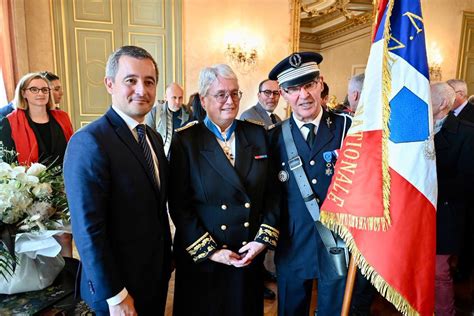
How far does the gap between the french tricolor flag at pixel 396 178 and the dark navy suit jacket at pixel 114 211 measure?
72 cm

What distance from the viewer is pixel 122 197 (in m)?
1.17

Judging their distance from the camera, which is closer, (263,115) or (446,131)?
(446,131)

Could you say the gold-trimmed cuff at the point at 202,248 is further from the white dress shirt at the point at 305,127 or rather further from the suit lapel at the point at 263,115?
the suit lapel at the point at 263,115

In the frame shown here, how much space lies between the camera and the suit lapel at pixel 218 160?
147cm

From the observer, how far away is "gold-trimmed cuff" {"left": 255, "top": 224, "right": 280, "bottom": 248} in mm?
1537

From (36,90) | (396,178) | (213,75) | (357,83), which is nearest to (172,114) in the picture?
(36,90)

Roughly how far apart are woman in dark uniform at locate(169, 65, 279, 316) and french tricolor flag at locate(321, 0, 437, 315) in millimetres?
381

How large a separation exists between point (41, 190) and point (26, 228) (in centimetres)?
15

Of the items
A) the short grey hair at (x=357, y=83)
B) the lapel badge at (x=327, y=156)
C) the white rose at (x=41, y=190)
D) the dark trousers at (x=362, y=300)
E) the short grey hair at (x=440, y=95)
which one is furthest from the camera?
the short grey hair at (x=357, y=83)

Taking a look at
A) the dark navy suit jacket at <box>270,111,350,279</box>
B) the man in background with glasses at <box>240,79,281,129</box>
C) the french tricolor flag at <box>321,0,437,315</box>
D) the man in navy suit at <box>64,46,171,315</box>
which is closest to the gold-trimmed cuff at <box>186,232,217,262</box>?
the man in navy suit at <box>64,46,171,315</box>

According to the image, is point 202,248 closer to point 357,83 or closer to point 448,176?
point 448,176

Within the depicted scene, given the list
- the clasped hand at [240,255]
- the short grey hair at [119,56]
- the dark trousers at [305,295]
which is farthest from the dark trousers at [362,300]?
the short grey hair at [119,56]

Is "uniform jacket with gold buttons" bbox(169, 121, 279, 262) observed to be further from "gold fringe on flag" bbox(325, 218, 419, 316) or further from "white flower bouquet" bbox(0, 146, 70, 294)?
"white flower bouquet" bbox(0, 146, 70, 294)

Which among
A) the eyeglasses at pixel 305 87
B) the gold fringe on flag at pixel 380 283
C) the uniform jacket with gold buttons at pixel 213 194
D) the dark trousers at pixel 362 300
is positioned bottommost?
the dark trousers at pixel 362 300
